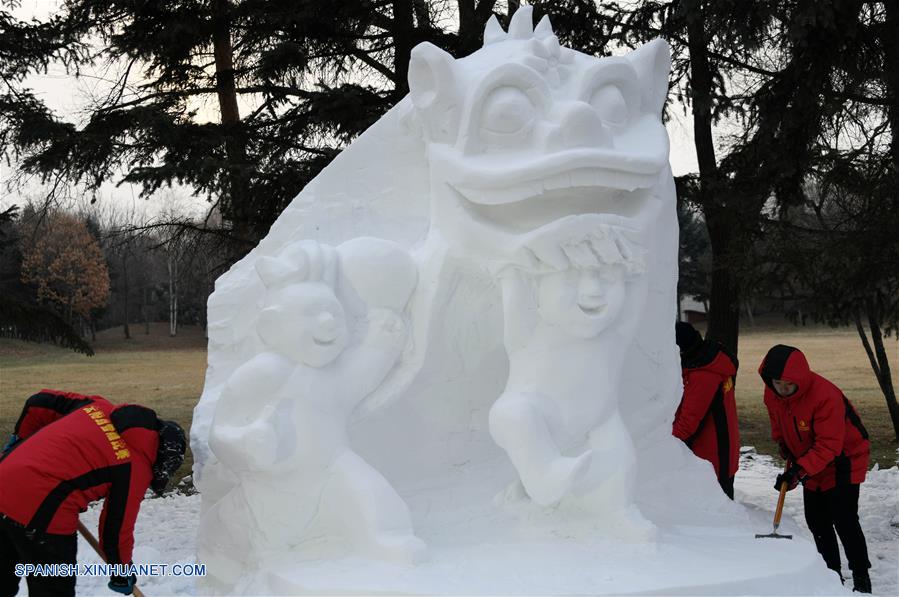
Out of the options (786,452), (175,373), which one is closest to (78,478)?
(786,452)

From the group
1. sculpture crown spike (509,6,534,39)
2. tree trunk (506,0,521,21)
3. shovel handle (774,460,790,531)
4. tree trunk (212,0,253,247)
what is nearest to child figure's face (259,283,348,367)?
sculpture crown spike (509,6,534,39)

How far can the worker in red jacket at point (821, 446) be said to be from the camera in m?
4.15

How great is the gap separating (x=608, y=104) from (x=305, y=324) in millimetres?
1339

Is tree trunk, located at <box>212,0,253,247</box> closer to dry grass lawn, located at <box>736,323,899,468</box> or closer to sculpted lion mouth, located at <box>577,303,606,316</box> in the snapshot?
sculpted lion mouth, located at <box>577,303,606,316</box>

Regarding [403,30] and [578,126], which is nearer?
[578,126]

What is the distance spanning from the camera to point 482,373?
3475mm

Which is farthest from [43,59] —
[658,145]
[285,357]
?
[658,145]

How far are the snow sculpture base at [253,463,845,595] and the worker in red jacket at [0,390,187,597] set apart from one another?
0.55m

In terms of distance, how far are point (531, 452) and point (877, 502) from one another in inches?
176

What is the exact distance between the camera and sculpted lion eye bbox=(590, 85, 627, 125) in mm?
3174

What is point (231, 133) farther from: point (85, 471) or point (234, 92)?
point (85, 471)

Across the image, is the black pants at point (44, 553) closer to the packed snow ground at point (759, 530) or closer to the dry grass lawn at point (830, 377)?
the packed snow ground at point (759, 530)

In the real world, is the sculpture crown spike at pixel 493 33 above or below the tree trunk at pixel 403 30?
below

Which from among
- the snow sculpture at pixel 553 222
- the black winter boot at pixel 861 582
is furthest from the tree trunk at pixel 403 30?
the black winter boot at pixel 861 582
